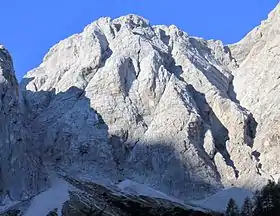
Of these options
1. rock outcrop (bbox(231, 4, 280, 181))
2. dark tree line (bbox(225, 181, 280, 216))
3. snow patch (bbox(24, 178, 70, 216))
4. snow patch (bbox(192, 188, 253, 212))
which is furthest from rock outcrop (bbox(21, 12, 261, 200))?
dark tree line (bbox(225, 181, 280, 216))

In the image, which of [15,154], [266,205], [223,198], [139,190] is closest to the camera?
[266,205]

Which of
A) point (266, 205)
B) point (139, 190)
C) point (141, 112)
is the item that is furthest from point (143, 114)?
point (266, 205)

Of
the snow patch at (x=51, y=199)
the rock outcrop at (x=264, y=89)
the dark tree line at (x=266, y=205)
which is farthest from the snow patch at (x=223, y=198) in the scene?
the dark tree line at (x=266, y=205)

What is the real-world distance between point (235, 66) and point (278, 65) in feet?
59.0

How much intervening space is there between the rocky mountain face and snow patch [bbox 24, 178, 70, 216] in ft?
8.54

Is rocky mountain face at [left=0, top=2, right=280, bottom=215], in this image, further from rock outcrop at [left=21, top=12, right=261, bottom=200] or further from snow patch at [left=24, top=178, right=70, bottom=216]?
snow patch at [left=24, top=178, right=70, bottom=216]

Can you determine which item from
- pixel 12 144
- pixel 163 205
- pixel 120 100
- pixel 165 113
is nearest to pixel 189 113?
pixel 165 113

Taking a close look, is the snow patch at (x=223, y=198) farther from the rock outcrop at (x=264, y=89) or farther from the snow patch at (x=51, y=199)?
the snow patch at (x=51, y=199)

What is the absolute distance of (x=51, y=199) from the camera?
456ft

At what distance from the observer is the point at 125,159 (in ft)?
524

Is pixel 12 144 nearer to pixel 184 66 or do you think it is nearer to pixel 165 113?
pixel 165 113

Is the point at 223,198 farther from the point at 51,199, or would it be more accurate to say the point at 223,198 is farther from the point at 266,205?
the point at 266,205

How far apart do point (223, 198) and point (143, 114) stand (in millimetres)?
30733

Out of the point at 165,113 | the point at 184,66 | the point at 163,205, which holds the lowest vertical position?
the point at 163,205
